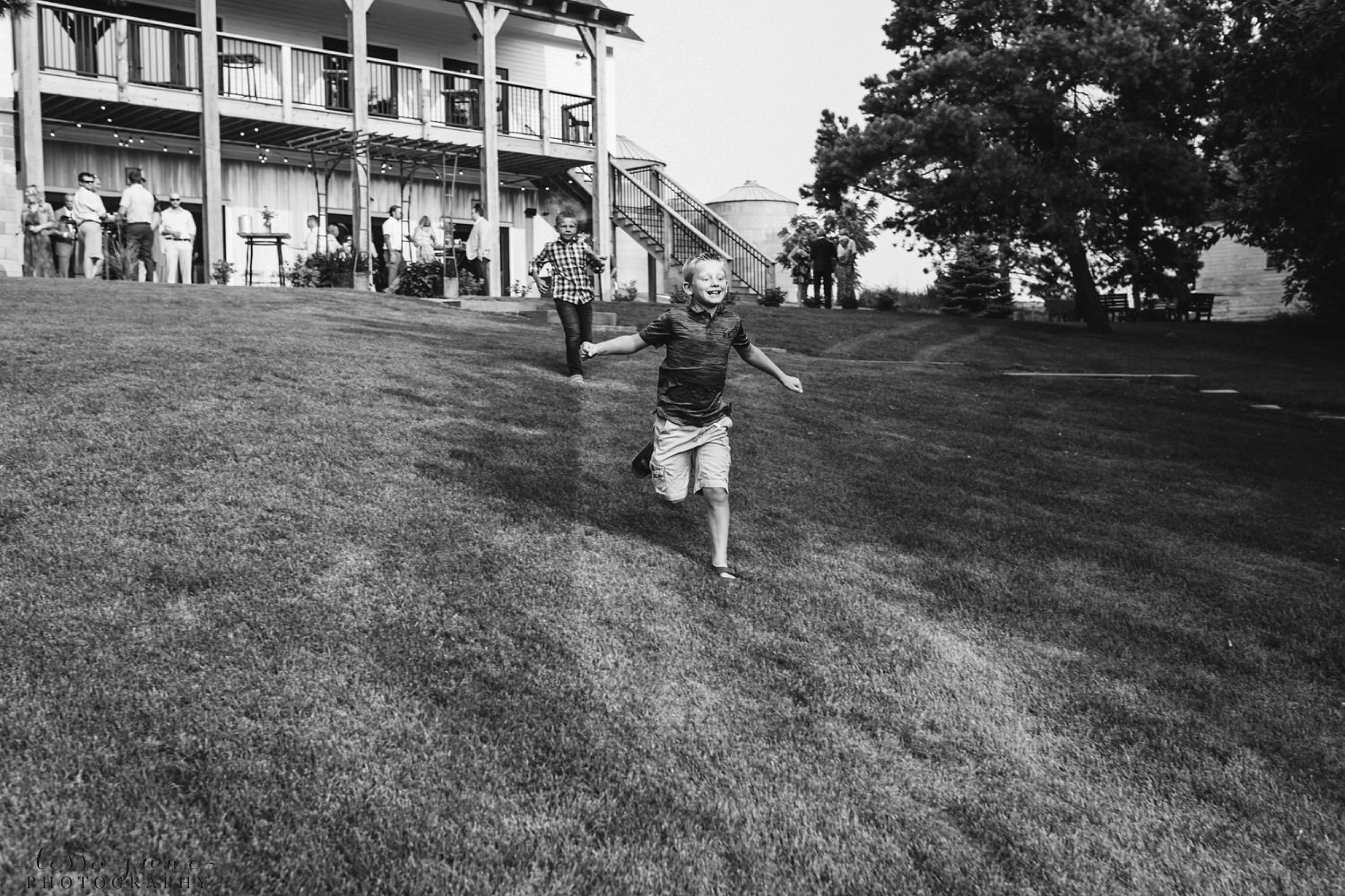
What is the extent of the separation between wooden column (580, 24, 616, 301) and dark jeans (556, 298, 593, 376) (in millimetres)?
12892

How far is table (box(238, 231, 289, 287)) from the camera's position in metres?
19.5

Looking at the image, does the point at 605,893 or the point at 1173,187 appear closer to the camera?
the point at 605,893

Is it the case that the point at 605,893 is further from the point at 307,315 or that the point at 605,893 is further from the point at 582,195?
the point at 582,195

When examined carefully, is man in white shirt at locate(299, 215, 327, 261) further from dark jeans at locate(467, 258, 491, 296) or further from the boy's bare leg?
the boy's bare leg

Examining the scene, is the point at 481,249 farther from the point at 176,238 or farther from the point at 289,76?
the point at 176,238

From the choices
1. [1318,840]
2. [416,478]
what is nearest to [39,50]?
[416,478]

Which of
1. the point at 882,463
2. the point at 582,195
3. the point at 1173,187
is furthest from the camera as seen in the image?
the point at 582,195

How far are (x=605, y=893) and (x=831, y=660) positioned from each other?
6.32 feet

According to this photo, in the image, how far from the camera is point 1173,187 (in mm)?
23875

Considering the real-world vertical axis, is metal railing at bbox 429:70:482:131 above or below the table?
above

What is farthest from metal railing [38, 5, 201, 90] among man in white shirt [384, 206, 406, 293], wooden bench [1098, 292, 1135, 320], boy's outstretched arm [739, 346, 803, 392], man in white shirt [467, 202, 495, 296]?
wooden bench [1098, 292, 1135, 320]

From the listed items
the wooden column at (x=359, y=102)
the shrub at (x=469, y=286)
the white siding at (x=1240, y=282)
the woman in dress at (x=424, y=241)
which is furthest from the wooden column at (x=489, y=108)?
the white siding at (x=1240, y=282)

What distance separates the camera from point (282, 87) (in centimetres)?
2055

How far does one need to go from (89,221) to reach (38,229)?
92cm
